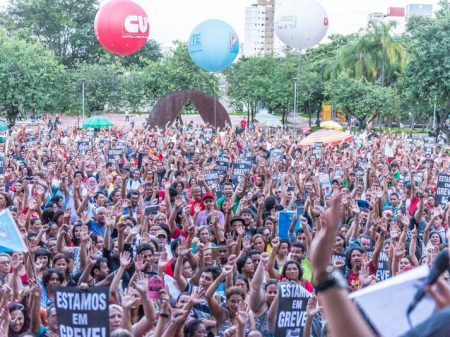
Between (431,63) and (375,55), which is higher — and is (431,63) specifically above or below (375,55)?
below

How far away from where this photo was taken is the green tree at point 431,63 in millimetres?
31172

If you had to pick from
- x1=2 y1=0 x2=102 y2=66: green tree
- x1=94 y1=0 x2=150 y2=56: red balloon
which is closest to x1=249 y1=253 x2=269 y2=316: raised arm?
x1=94 y1=0 x2=150 y2=56: red balloon

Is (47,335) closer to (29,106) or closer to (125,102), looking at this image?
(29,106)

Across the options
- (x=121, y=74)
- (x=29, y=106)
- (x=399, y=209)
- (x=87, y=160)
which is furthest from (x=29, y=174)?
(x=121, y=74)

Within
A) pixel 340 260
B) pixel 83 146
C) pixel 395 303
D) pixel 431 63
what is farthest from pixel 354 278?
pixel 431 63

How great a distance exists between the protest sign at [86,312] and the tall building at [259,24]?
17345 centimetres

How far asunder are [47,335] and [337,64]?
44836 mm

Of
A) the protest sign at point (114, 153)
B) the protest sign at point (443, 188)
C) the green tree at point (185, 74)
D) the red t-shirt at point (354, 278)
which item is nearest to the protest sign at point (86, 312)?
the red t-shirt at point (354, 278)

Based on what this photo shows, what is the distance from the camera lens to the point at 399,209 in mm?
10898

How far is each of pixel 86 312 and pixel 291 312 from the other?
63.6 inches

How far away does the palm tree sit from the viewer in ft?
153

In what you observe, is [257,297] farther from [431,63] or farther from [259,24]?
[259,24]

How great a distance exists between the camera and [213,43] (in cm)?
2275

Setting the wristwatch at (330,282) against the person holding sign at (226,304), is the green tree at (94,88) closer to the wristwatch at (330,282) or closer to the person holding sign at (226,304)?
the person holding sign at (226,304)
